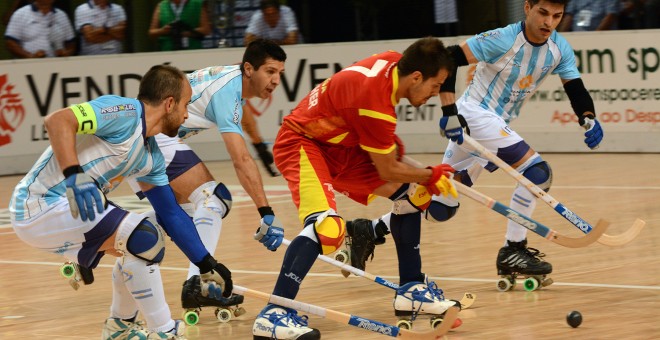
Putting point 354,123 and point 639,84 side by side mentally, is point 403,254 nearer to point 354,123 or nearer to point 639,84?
point 354,123

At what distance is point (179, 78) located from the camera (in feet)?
19.6

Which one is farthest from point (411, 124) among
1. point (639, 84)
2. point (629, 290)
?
point (629, 290)

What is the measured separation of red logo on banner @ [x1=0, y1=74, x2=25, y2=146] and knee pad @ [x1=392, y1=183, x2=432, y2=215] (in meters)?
8.86

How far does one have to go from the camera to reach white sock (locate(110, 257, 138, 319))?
6129 mm

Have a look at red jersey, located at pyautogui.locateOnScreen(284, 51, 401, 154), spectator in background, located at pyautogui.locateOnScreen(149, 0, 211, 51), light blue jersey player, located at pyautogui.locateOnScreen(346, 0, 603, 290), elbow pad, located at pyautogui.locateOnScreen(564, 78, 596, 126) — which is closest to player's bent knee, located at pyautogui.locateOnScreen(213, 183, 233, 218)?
red jersey, located at pyautogui.locateOnScreen(284, 51, 401, 154)

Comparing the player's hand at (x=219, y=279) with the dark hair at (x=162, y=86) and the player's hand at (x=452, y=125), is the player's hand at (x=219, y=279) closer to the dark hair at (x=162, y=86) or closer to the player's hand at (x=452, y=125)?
the dark hair at (x=162, y=86)

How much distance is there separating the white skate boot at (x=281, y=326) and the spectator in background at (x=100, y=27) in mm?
9752

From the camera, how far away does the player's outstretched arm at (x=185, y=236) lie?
236 inches

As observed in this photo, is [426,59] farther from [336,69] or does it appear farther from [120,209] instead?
[336,69]

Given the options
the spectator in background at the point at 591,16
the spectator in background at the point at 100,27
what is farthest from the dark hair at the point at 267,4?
the spectator in background at the point at 591,16

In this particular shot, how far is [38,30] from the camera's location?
1516 centimetres

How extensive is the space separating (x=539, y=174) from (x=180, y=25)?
862cm

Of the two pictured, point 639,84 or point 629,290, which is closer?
point 629,290

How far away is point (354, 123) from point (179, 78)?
1.01 meters
